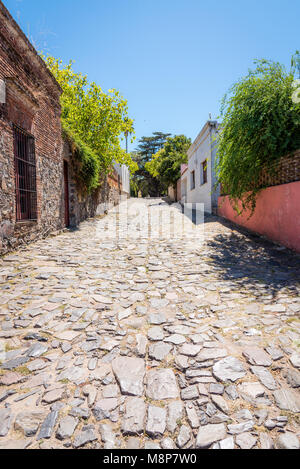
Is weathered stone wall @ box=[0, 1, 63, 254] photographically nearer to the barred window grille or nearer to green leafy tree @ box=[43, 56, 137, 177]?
the barred window grille

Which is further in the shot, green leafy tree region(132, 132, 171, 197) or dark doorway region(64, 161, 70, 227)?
green leafy tree region(132, 132, 171, 197)

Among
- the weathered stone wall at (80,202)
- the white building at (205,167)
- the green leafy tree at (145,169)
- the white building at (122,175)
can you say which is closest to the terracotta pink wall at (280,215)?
the white building at (205,167)

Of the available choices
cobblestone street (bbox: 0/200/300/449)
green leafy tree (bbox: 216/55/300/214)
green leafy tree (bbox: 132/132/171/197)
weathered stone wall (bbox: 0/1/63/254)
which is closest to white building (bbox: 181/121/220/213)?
green leafy tree (bbox: 216/55/300/214)

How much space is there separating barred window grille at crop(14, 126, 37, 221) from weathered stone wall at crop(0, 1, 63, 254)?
0.58 ft

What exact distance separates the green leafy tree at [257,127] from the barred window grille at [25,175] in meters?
5.07

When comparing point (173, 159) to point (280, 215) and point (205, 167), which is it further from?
point (280, 215)

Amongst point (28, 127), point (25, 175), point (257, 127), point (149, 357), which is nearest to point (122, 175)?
point (28, 127)

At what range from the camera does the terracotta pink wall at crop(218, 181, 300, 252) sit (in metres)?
5.12

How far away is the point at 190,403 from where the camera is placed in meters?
1.70

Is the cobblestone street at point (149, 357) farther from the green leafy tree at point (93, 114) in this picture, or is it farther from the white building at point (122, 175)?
the white building at point (122, 175)

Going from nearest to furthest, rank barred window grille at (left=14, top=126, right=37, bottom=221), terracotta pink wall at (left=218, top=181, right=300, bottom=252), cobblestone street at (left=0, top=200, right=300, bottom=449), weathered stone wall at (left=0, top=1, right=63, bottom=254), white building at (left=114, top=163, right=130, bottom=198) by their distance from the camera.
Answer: cobblestone street at (left=0, top=200, right=300, bottom=449)
weathered stone wall at (left=0, top=1, right=63, bottom=254)
terracotta pink wall at (left=218, top=181, right=300, bottom=252)
barred window grille at (left=14, top=126, right=37, bottom=221)
white building at (left=114, top=163, right=130, bottom=198)

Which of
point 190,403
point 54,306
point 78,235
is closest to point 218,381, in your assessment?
point 190,403

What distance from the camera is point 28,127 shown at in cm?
591
